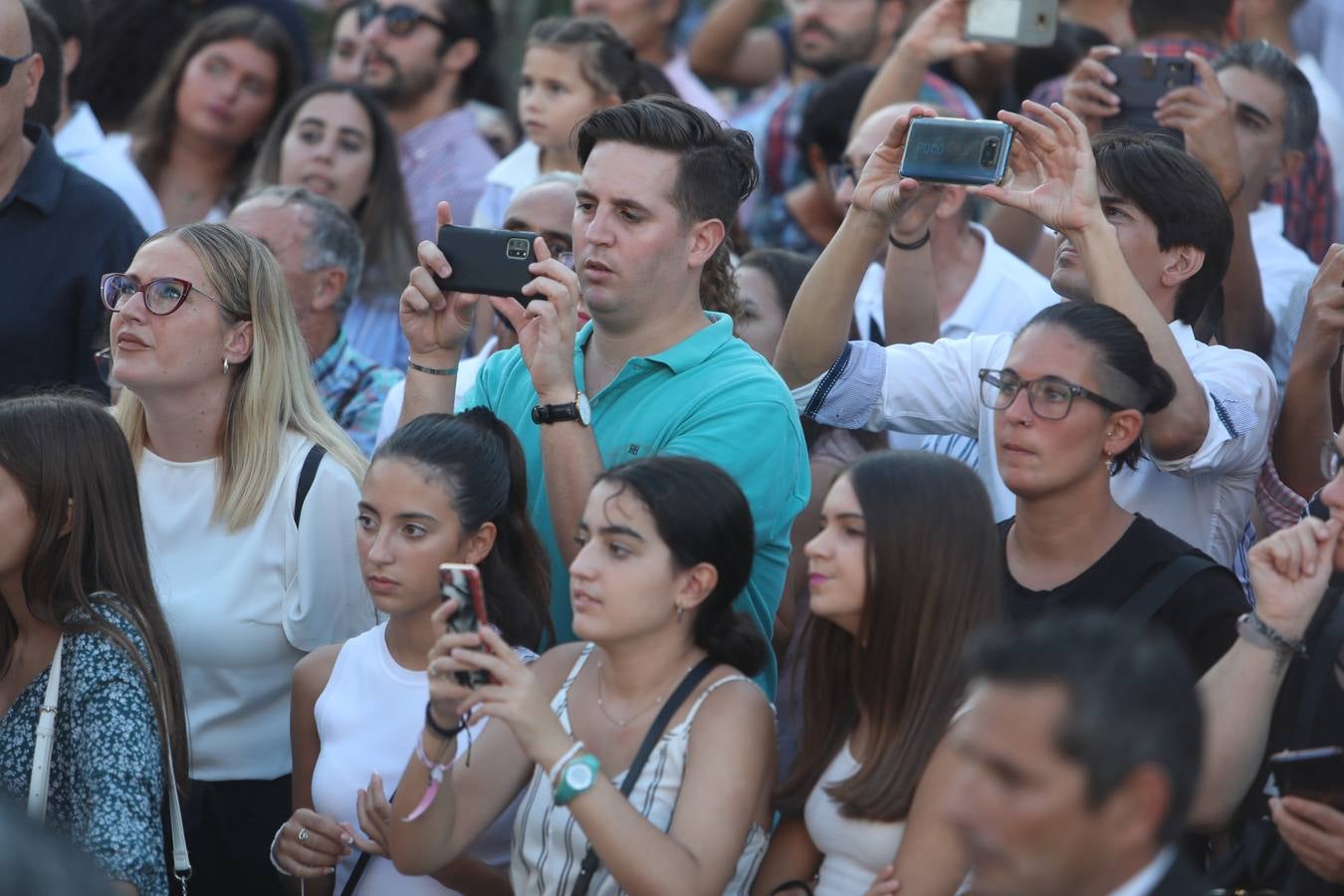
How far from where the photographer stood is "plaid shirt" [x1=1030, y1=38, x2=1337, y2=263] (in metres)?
5.86

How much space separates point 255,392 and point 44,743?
104 cm

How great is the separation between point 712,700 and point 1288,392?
1706 mm

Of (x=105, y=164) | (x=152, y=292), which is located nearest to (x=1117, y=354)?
(x=152, y=292)

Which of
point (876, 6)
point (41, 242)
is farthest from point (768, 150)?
point (41, 242)

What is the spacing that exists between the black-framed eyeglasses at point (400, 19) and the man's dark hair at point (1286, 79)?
332 cm

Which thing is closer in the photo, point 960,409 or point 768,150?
point 960,409

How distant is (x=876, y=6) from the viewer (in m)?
7.47

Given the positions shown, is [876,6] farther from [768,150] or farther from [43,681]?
[43,681]

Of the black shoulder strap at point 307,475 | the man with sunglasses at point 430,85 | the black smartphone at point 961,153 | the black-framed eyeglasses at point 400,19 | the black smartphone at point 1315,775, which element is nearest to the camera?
the black smartphone at point 1315,775

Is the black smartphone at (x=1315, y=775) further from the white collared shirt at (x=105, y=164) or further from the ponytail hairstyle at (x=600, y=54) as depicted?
the white collared shirt at (x=105, y=164)

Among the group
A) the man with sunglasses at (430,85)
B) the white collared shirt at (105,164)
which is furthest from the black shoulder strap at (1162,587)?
the man with sunglasses at (430,85)

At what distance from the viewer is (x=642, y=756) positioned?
316cm

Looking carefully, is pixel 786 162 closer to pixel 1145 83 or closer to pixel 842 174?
pixel 842 174

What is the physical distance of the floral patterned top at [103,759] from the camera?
10.7ft
